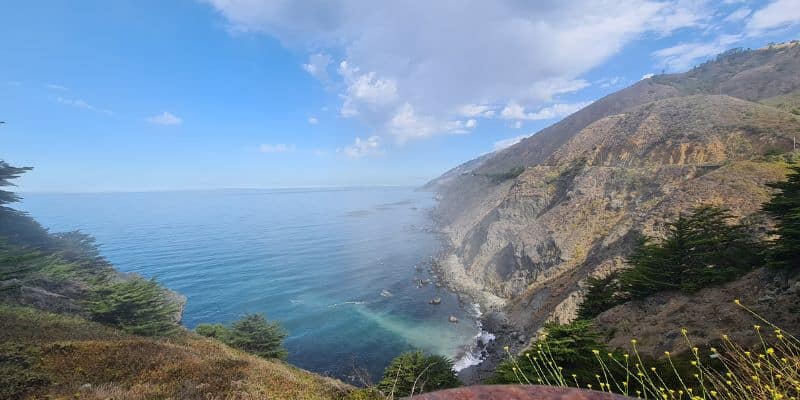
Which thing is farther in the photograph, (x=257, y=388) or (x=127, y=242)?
(x=127, y=242)

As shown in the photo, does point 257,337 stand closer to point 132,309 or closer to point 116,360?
point 132,309

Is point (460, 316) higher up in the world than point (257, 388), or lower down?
lower down

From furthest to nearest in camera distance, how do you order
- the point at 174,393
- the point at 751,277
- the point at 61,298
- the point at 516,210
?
1. the point at 516,210
2. the point at 61,298
3. the point at 751,277
4. the point at 174,393

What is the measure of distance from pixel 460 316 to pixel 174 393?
31279mm

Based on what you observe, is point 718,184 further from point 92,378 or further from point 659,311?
point 92,378

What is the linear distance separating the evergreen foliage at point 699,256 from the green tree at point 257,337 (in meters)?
22.5

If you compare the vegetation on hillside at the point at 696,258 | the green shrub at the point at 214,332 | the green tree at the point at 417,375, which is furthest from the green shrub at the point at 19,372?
the vegetation on hillside at the point at 696,258

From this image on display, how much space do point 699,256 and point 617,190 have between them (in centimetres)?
2427

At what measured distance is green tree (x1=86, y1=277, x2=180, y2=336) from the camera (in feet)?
58.6

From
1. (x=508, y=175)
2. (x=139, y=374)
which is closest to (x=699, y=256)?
(x=139, y=374)

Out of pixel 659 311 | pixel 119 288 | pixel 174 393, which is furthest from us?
pixel 119 288

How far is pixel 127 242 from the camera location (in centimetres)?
7325

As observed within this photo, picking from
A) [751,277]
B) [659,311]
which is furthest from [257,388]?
[751,277]

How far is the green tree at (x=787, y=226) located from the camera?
11.4m
